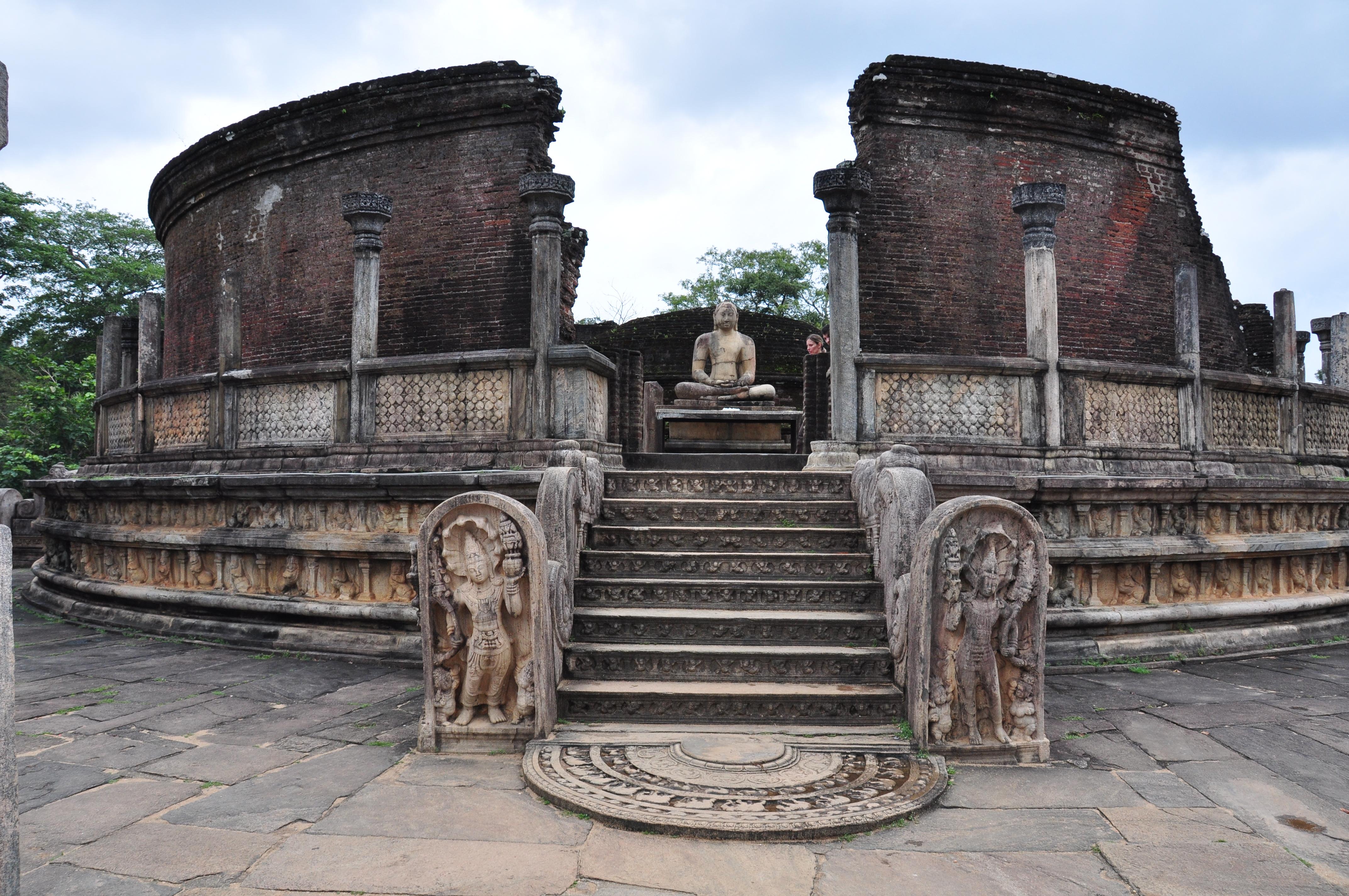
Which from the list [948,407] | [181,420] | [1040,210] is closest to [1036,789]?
[948,407]

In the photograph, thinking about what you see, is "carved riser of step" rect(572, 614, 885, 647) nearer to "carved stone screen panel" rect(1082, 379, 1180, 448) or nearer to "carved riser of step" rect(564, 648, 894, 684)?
"carved riser of step" rect(564, 648, 894, 684)

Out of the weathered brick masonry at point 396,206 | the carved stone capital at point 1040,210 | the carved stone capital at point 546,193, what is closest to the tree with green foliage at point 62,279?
the weathered brick masonry at point 396,206

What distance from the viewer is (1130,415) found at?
706cm

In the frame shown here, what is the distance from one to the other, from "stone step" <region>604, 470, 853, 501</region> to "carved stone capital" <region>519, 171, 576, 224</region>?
8.17 feet

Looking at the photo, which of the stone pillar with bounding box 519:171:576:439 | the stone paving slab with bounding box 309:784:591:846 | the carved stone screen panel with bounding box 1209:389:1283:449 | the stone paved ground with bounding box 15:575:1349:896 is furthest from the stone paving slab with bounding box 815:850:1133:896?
the carved stone screen panel with bounding box 1209:389:1283:449

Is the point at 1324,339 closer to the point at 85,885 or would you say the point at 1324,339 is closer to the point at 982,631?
the point at 982,631

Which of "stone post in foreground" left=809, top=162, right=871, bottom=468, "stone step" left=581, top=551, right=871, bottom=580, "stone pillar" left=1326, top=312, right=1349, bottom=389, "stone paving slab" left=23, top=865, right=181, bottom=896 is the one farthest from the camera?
"stone pillar" left=1326, top=312, right=1349, bottom=389

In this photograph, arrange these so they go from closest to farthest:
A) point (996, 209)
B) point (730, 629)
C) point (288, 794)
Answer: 1. point (288, 794)
2. point (730, 629)
3. point (996, 209)

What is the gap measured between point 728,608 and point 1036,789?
1.94m

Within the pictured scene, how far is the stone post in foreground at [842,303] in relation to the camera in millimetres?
6699

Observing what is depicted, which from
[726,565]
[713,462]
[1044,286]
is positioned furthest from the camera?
[713,462]

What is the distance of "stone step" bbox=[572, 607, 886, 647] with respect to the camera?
15.7 ft

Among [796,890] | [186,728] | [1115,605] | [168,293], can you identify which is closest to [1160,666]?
[1115,605]

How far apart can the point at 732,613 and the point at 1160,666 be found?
143 inches
